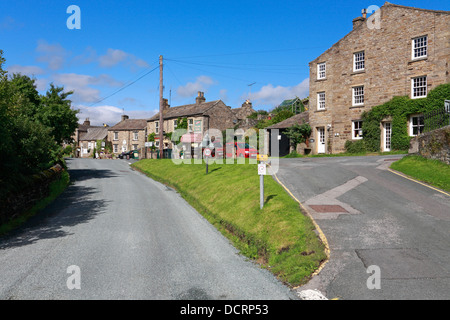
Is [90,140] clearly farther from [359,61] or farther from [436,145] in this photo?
[436,145]

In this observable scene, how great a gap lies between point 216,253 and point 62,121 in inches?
863

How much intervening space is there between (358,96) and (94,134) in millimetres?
65091

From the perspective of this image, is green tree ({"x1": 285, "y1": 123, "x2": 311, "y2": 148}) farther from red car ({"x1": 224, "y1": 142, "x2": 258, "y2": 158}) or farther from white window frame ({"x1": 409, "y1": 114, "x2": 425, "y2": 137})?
white window frame ({"x1": 409, "y1": 114, "x2": 425, "y2": 137})

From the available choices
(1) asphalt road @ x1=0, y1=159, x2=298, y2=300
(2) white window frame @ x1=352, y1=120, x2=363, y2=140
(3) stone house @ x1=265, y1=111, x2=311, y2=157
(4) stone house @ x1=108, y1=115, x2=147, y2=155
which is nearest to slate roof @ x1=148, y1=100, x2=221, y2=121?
(4) stone house @ x1=108, y1=115, x2=147, y2=155

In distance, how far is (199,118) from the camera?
160ft

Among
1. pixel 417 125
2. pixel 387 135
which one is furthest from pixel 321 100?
pixel 417 125

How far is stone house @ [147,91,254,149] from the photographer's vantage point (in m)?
48.7

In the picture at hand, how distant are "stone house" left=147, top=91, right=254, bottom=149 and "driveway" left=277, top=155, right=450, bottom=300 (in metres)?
34.6

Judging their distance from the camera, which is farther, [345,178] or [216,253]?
[345,178]

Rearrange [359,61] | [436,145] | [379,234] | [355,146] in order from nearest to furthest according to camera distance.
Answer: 1. [379,234]
2. [436,145]
3. [355,146]
4. [359,61]

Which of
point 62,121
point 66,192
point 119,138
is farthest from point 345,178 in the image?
point 119,138

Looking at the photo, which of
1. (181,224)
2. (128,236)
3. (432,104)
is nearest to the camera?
(128,236)
